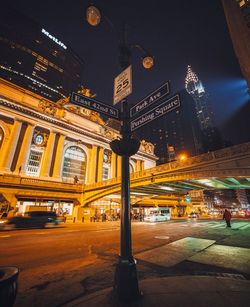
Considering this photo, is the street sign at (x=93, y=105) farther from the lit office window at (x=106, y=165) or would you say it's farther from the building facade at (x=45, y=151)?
the lit office window at (x=106, y=165)

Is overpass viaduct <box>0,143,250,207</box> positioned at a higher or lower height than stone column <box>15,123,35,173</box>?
lower

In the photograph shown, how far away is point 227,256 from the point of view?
652 centimetres

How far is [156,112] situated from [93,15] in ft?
11.3

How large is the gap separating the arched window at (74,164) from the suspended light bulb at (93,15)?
37.8 meters

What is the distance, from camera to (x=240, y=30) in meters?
7.83

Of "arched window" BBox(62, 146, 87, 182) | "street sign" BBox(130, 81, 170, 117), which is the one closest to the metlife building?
"arched window" BBox(62, 146, 87, 182)

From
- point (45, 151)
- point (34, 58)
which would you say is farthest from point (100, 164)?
point (34, 58)

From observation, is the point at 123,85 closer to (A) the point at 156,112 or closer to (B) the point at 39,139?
(A) the point at 156,112

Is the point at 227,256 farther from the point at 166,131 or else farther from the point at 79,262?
the point at 166,131

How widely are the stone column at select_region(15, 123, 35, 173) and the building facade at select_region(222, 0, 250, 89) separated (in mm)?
36198

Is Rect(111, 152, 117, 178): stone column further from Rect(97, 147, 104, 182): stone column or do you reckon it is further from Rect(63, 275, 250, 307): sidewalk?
Rect(63, 275, 250, 307): sidewalk

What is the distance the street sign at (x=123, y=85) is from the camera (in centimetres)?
436

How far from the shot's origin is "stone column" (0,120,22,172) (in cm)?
3034

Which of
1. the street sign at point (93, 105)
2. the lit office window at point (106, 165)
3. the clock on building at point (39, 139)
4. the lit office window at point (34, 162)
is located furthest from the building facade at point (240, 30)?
the lit office window at point (106, 165)
